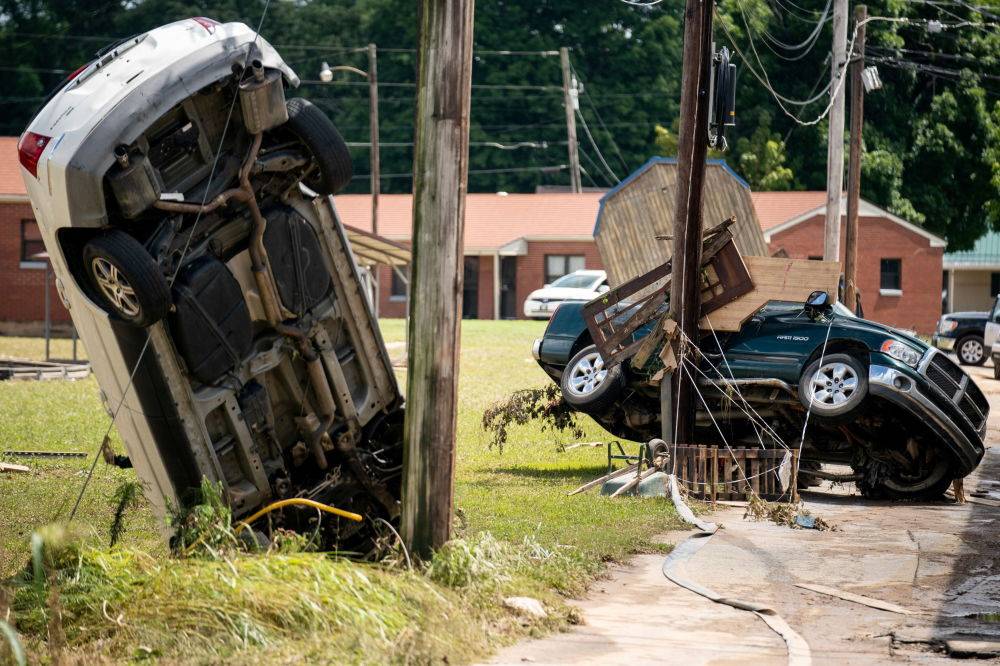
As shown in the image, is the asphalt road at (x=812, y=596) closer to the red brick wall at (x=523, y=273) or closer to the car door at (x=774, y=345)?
the car door at (x=774, y=345)

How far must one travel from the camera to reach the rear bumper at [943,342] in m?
33.4

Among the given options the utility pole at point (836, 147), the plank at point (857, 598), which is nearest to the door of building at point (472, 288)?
the utility pole at point (836, 147)

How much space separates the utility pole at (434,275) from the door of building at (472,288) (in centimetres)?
4221

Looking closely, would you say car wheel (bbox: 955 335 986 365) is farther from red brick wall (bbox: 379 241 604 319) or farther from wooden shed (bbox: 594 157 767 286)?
wooden shed (bbox: 594 157 767 286)

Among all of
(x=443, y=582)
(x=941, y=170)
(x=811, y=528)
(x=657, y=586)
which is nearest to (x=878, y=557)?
(x=811, y=528)

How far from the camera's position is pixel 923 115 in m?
50.1

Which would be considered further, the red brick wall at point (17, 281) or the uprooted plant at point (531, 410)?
the red brick wall at point (17, 281)

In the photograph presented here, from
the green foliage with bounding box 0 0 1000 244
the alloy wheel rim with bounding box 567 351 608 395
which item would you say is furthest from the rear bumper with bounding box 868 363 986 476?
the green foliage with bounding box 0 0 1000 244

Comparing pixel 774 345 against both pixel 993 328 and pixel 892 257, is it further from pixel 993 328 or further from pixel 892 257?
pixel 892 257

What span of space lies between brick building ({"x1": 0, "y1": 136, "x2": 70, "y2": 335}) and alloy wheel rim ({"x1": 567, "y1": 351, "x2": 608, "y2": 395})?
90.2 feet

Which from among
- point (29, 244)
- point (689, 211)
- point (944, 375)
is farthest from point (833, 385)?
point (29, 244)

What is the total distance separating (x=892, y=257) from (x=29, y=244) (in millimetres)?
26762

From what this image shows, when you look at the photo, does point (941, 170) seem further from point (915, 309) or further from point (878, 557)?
point (878, 557)

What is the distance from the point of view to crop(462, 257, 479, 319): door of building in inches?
1983
